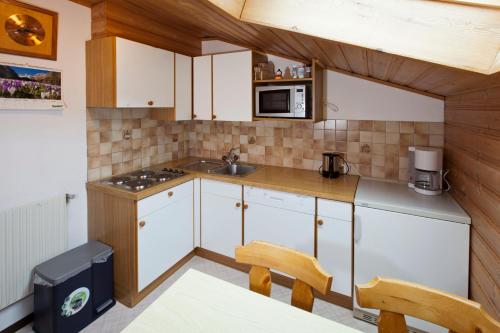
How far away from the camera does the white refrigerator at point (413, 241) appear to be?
67.2 inches

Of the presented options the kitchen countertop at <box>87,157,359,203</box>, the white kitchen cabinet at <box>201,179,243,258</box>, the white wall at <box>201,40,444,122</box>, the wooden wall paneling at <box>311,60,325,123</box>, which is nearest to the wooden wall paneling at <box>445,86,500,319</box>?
the white wall at <box>201,40,444,122</box>

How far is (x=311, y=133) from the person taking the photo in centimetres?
275

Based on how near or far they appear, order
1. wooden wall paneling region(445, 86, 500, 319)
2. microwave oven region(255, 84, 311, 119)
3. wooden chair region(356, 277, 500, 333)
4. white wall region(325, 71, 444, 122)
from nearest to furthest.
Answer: wooden chair region(356, 277, 500, 333), wooden wall paneling region(445, 86, 500, 319), white wall region(325, 71, 444, 122), microwave oven region(255, 84, 311, 119)

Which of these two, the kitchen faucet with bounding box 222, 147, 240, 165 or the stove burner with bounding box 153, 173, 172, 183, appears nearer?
the stove burner with bounding box 153, 173, 172, 183

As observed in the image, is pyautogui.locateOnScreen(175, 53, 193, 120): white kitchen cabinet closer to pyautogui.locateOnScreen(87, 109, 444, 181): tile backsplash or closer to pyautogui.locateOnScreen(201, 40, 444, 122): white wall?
pyautogui.locateOnScreen(87, 109, 444, 181): tile backsplash

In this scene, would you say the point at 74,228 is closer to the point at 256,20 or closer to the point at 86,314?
the point at 86,314

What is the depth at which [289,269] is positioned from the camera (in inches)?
46.7

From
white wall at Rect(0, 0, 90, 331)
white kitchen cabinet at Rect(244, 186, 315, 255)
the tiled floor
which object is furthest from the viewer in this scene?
white kitchen cabinet at Rect(244, 186, 315, 255)

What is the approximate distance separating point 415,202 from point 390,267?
0.47m

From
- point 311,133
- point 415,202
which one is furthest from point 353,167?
point 415,202

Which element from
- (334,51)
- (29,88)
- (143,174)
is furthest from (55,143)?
(334,51)

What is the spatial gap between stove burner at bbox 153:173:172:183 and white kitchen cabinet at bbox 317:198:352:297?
1290 mm

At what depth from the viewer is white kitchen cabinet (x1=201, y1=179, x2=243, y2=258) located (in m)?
2.51

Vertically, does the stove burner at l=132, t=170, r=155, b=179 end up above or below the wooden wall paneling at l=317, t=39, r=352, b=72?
below
